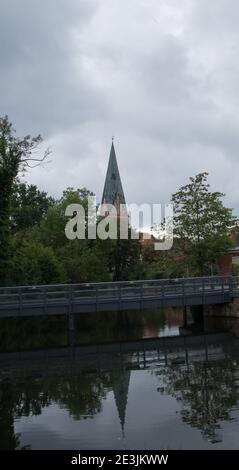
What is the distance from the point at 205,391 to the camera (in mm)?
15445

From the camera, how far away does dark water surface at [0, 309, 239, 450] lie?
1141 cm

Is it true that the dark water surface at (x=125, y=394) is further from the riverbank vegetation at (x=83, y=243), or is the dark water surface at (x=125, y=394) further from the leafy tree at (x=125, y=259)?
the leafy tree at (x=125, y=259)

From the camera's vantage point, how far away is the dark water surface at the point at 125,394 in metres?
11.4

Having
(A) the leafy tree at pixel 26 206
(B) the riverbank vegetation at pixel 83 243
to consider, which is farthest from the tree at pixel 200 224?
(A) the leafy tree at pixel 26 206

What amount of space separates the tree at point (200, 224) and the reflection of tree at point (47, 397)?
19561 millimetres

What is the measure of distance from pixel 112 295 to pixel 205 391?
13.6m

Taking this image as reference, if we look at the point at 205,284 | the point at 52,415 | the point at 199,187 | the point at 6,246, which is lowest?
the point at 52,415

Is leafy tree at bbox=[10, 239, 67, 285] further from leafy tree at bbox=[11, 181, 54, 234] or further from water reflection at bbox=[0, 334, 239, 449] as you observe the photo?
water reflection at bbox=[0, 334, 239, 449]

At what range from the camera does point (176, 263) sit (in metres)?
38.1

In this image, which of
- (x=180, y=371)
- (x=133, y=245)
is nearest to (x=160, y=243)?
(x=133, y=245)

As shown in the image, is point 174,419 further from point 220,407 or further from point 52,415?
point 52,415
